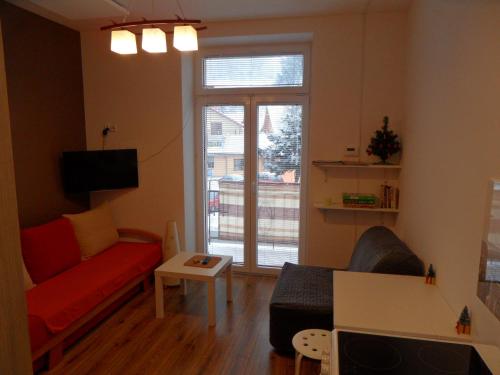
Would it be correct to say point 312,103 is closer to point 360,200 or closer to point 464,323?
point 360,200

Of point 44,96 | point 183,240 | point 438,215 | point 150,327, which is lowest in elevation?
point 150,327

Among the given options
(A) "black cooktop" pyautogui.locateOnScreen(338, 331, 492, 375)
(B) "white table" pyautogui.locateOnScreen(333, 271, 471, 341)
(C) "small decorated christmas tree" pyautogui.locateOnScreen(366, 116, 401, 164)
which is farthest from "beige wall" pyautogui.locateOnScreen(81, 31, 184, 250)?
(A) "black cooktop" pyautogui.locateOnScreen(338, 331, 492, 375)

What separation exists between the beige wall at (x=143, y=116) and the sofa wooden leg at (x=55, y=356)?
5.66ft

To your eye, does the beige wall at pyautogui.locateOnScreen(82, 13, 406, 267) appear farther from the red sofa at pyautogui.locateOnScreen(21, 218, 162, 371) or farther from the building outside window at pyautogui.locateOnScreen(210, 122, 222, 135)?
the red sofa at pyautogui.locateOnScreen(21, 218, 162, 371)

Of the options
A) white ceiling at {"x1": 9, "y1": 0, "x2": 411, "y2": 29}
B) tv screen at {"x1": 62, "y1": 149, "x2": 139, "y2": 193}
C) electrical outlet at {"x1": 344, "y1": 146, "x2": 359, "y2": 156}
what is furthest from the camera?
tv screen at {"x1": 62, "y1": 149, "x2": 139, "y2": 193}

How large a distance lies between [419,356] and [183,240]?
10.0ft

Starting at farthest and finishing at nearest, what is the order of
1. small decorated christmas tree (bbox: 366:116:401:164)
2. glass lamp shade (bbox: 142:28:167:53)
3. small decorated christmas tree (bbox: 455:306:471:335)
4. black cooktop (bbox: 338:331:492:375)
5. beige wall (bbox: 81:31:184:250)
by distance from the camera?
beige wall (bbox: 81:31:184:250) < small decorated christmas tree (bbox: 366:116:401:164) < glass lamp shade (bbox: 142:28:167:53) < small decorated christmas tree (bbox: 455:306:471:335) < black cooktop (bbox: 338:331:492:375)

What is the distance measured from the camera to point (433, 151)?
245 centimetres

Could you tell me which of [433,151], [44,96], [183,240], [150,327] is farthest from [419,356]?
[44,96]

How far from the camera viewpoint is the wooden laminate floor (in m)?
2.62

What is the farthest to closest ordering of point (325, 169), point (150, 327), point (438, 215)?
point (325, 169)
point (150, 327)
point (438, 215)

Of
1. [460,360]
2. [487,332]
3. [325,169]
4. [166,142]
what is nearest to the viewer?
[460,360]

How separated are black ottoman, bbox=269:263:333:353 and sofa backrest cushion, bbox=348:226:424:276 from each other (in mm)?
384

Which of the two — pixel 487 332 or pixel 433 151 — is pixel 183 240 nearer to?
pixel 433 151
